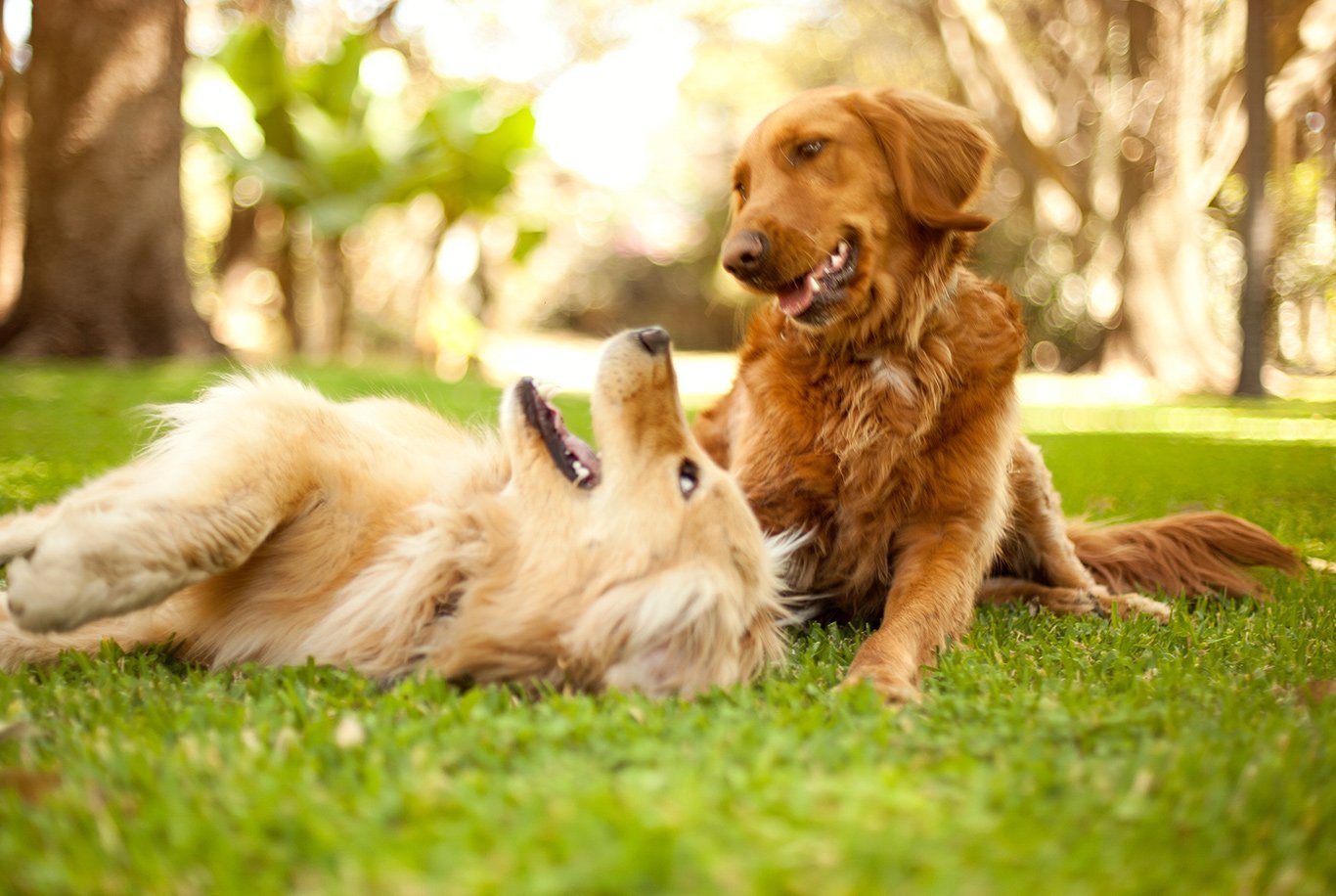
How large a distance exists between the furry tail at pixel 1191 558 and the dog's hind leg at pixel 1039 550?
0.47 ft

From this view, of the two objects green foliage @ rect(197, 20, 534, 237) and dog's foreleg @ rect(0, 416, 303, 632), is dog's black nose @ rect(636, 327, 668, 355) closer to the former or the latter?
→ dog's foreleg @ rect(0, 416, 303, 632)

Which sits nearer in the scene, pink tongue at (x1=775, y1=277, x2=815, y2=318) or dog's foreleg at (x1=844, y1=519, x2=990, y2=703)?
dog's foreleg at (x1=844, y1=519, x2=990, y2=703)

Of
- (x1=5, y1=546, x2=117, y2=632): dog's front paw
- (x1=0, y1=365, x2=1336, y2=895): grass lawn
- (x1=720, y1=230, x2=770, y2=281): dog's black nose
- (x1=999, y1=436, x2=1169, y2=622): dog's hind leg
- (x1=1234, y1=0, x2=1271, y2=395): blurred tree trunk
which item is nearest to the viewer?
(x1=0, y1=365, x2=1336, y2=895): grass lawn

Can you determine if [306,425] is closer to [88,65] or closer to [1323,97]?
[88,65]

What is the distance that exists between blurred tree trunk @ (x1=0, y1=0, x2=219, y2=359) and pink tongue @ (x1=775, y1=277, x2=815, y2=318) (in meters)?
8.19

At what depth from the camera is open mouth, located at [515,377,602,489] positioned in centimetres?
277

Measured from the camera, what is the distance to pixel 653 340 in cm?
279

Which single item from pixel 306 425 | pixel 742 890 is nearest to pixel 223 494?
pixel 306 425

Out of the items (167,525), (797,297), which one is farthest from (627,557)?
(797,297)

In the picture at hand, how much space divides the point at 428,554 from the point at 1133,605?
8.11 ft

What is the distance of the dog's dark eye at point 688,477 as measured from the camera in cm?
263

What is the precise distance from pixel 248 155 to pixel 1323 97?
58.7 ft

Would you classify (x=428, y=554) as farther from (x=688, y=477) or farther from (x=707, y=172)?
(x=707, y=172)

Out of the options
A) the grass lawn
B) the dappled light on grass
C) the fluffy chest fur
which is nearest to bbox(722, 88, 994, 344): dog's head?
the fluffy chest fur
